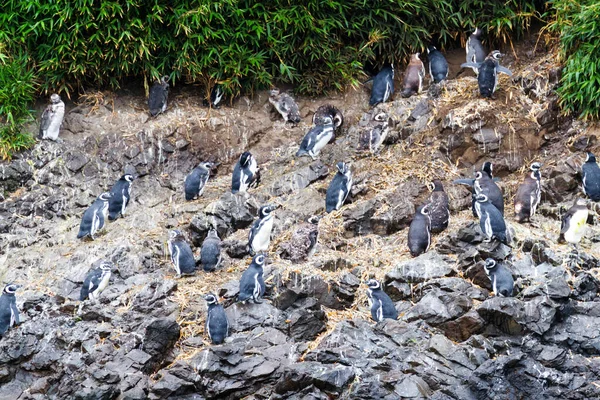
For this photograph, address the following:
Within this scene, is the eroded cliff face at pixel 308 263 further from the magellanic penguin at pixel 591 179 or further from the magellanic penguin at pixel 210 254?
the magellanic penguin at pixel 591 179

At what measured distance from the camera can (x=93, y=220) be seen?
15.8 m

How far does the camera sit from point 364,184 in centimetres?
1594

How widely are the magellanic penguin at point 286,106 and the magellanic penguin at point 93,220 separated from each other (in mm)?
3280

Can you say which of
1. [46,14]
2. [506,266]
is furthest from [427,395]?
[46,14]

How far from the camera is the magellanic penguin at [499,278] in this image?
13.3m

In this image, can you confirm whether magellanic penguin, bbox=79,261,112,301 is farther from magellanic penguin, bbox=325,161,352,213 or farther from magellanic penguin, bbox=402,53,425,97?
magellanic penguin, bbox=402,53,425,97

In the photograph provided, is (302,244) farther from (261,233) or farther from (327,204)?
(327,204)

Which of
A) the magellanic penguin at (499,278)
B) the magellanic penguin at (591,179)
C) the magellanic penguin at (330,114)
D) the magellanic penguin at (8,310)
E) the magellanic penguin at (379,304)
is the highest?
the magellanic penguin at (591,179)

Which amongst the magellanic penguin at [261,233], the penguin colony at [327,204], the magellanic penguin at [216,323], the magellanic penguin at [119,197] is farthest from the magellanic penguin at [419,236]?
the magellanic penguin at [119,197]

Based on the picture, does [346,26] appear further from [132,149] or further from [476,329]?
[476,329]

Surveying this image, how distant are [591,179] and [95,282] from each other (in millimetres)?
6191

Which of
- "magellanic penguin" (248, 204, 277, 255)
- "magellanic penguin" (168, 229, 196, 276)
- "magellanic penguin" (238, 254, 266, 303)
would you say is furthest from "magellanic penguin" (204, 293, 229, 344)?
"magellanic penguin" (248, 204, 277, 255)

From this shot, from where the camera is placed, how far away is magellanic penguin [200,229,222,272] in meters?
14.8

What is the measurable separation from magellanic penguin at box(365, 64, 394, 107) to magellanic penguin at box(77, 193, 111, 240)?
172 inches
